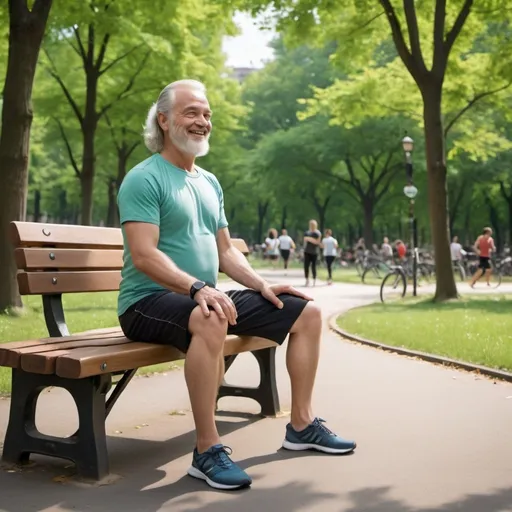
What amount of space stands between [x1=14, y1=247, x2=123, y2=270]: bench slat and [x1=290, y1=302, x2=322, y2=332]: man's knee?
1.46 m

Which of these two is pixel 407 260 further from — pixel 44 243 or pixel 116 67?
pixel 44 243

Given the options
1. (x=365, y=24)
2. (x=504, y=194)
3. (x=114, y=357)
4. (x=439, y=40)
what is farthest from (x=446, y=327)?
(x=504, y=194)

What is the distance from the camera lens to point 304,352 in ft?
14.7

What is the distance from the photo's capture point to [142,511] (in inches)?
137

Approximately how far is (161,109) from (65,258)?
3.64 feet

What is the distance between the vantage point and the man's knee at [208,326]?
398cm

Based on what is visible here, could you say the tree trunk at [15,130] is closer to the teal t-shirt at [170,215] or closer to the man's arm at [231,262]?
the man's arm at [231,262]

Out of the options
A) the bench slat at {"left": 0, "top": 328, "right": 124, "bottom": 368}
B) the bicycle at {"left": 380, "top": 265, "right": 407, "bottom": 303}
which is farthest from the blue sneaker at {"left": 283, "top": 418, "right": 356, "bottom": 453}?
the bicycle at {"left": 380, "top": 265, "right": 407, "bottom": 303}

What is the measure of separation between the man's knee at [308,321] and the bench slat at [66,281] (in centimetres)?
142

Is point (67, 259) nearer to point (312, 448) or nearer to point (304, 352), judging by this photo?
point (304, 352)

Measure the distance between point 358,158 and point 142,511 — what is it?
36217 millimetres

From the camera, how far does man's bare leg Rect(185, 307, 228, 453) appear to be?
3.97m

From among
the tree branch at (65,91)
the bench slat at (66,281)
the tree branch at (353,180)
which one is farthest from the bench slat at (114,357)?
the tree branch at (353,180)

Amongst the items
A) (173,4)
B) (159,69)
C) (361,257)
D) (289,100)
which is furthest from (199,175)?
(289,100)
